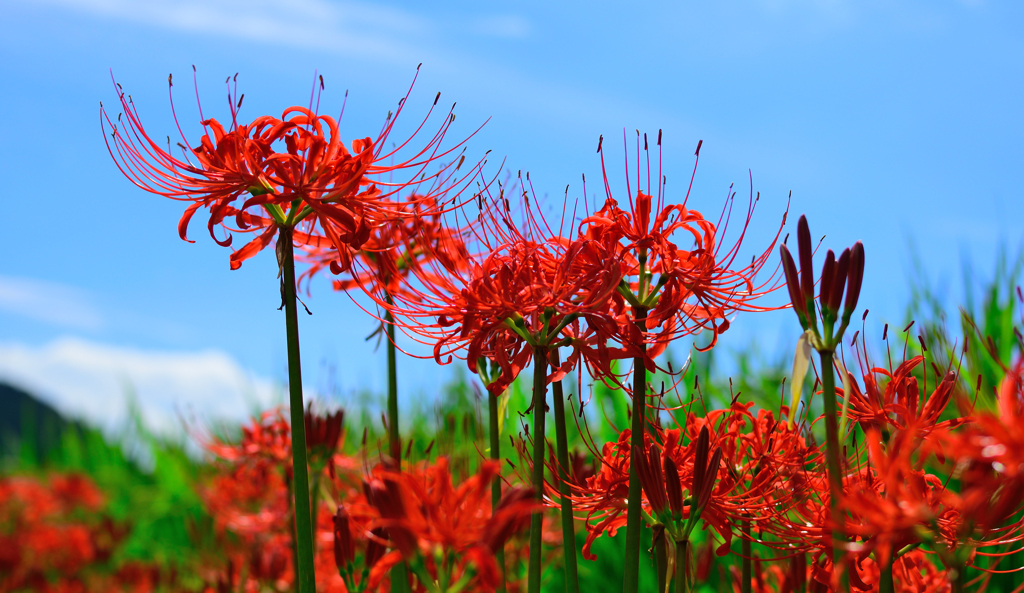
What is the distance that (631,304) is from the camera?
1.62 m

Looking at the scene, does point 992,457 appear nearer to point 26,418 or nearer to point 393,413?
point 393,413

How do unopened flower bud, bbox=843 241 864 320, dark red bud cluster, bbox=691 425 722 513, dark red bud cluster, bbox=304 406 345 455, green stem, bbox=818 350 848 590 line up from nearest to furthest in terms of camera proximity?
green stem, bbox=818 350 848 590 < unopened flower bud, bbox=843 241 864 320 < dark red bud cluster, bbox=691 425 722 513 < dark red bud cluster, bbox=304 406 345 455

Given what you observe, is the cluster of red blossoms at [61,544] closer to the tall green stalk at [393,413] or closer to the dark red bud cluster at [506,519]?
the tall green stalk at [393,413]

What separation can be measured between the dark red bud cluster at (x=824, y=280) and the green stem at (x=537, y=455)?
48 cm

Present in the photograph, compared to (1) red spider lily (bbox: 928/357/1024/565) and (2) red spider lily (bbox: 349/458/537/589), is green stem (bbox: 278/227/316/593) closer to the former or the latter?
(2) red spider lily (bbox: 349/458/537/589)

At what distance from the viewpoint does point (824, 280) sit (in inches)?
50.1

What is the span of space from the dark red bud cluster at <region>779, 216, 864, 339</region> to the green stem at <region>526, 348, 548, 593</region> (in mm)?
481

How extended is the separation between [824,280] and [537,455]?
58 cm

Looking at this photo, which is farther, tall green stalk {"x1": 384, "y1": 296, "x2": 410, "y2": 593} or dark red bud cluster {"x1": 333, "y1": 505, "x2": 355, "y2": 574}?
tall green stalk {"x1": 384, "y1": 296, "x2": 410, "y2": 593}

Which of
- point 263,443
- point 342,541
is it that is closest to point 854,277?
point 342,541

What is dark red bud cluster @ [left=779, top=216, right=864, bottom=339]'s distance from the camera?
1256mm

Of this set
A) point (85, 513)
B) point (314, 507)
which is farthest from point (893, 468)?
point (85, 513)

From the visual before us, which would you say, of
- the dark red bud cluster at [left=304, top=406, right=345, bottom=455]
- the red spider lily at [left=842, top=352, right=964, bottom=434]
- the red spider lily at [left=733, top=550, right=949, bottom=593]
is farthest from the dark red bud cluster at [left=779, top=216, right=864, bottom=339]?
the dark red bud cluster at [left=304, top=406, right=345, bottom=455]

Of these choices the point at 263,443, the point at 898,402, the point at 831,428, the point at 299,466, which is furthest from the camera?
the point at 263,443
